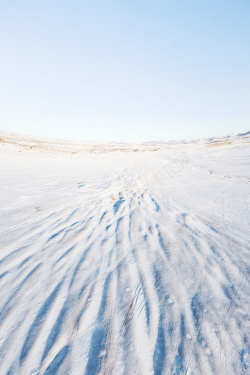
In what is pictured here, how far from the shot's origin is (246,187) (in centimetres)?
430

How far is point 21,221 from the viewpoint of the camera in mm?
3029

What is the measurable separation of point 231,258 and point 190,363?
1187 millimetres

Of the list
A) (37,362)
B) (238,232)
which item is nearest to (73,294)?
(37,362)

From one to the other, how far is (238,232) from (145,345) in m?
1.91

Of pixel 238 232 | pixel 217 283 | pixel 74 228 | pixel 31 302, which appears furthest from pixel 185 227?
pixel 31 302

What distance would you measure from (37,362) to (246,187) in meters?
4.81

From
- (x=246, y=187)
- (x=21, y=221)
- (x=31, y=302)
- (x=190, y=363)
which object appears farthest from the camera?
(x=246, y=187)

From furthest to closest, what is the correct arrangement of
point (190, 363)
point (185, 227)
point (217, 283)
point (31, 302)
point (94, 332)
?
1. point (185, 227)
2. point (217, 283)
3. point (31, 302)
4. point (94, 332)
5. point (190, 363)

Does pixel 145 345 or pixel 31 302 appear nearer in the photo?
pixel 145 345

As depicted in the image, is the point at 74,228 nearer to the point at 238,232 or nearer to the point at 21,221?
the point at 21,221

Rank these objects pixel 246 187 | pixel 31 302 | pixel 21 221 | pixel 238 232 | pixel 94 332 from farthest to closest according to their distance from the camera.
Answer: pixel 246 187 < pixel 21 221 < pixel 238 232 < pixel 31 302 < pixel 94 332

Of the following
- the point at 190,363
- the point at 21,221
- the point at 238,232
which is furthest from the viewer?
the point at 21,221

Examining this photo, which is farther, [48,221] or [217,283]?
[48,221]

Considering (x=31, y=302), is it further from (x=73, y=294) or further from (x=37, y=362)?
(x=37, y=362)
